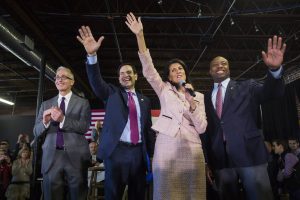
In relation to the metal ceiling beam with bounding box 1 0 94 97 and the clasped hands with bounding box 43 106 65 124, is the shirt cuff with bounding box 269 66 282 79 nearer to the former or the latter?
the clasped hands with bounding box 43 106 65 124

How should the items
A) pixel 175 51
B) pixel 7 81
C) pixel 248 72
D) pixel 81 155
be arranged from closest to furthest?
pixel 81 155
pixel 175 51
pixel 248 72
pixel 7 81

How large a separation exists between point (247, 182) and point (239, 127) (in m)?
0.42

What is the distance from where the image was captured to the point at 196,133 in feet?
7.37

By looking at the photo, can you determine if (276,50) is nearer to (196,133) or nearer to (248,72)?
(196,133)

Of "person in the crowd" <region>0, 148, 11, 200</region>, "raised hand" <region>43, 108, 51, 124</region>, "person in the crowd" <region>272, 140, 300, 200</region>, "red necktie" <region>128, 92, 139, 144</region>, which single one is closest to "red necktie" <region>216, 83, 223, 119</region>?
"red necktie" <region>128, 92, 139, 144</region>

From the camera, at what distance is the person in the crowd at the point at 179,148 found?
6.84ft

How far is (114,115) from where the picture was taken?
8.21 feet

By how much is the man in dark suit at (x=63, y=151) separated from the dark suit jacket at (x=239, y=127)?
1.03m

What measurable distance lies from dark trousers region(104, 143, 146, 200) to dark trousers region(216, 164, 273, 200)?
0.62 meters

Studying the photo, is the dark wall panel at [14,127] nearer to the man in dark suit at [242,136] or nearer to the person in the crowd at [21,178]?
the person in the crowd at [21,178]

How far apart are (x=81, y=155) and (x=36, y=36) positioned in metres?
5.36

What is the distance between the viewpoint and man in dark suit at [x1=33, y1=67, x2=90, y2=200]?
2.39 metres

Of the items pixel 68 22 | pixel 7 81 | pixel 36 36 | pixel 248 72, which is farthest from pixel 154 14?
pixel 7 81

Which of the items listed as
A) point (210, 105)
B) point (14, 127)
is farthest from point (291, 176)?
point (14, 127)
